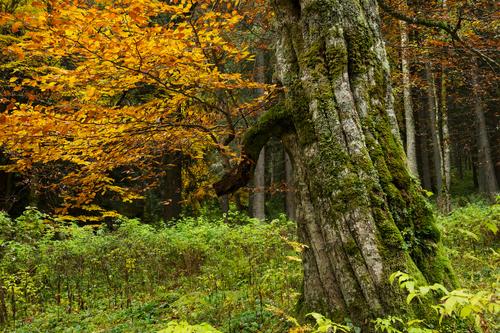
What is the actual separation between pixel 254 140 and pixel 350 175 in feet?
5.63

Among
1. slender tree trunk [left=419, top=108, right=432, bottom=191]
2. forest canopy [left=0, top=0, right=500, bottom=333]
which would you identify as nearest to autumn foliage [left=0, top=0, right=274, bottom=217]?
forest canopy [left=0, top=0, right=500, bottom=333]

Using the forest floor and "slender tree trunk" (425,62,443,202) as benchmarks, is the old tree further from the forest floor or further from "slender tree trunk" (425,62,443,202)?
"slender tree trunk" (425,62,443,202)

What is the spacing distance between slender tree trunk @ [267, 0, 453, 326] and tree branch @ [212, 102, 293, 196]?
0.90 ft

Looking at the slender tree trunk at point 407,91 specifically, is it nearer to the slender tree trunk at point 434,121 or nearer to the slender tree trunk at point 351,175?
the slender tree trunk at point 434,121

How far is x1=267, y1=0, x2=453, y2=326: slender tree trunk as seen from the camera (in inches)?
149

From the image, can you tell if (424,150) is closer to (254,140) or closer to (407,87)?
(407,87)

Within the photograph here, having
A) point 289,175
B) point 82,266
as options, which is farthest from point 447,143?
point 82,266

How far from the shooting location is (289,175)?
18.0 meters

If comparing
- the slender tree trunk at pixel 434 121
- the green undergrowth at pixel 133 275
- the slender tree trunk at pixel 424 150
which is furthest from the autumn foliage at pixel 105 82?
the slender tree trunk at pixel 424 150

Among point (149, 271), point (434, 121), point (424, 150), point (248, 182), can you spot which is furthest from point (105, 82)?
point (424, 150)

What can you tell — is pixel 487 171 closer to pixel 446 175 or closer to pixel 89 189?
pixel 446 175

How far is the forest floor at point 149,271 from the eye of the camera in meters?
6.64

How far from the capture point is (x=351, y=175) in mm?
3955

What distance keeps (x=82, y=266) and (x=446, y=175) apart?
1200 cm
